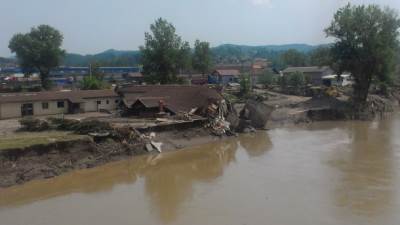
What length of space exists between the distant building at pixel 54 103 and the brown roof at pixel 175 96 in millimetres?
1616

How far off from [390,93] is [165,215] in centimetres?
4445

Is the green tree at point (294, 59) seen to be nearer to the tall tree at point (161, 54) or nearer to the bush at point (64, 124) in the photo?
the tall tree at point (161, 54)

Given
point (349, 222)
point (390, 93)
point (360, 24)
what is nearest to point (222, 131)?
point (349, 222)

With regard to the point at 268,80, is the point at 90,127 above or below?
below

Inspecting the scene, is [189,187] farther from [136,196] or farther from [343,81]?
[343,81]

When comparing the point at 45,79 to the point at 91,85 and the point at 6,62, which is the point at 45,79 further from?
the point at 6,62

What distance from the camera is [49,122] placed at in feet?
83.7

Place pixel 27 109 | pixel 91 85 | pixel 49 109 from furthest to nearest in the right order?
pixel 91 85 → pixel 49 109 → pixel 27 109

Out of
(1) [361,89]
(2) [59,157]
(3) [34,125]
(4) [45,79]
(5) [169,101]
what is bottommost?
(2) [59,157]

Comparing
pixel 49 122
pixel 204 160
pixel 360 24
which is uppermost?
pixel 360 24

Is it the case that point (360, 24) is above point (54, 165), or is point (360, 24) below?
above

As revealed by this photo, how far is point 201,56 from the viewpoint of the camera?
59.1 metres

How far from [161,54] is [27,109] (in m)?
16.3

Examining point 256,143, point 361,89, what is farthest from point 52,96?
point 361,89
